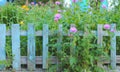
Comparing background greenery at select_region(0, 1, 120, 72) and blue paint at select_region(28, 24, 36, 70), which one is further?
blue paint at select_region(28, 24, 36, 70)

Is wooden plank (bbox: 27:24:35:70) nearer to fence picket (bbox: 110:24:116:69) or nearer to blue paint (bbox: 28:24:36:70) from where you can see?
blue paint (bbox: 28:24:36:70)

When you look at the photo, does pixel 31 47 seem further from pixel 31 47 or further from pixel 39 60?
pixel 39 60

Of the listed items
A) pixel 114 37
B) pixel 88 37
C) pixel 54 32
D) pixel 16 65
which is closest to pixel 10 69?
pixel 16 65

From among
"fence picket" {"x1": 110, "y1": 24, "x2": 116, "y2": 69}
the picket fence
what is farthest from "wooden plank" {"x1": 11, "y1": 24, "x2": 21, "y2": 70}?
"fence picket" {"x1": 110, "y1": 24, "x2": 116, "y2": 69}

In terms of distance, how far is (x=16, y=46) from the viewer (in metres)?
4.86

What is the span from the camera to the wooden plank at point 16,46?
4820 millimetres

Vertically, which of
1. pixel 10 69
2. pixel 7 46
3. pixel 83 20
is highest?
pixel 83 20

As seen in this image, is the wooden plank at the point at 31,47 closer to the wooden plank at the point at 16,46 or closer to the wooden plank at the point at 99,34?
the wooden plank at the point at 16,46

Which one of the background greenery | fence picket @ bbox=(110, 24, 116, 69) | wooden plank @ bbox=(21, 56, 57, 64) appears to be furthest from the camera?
wooden plank @ bbox=(21, 56, 57, 64)

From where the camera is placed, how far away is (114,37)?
4812 millimetres

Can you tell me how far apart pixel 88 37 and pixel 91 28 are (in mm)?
357

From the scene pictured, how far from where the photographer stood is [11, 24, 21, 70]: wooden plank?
482cm

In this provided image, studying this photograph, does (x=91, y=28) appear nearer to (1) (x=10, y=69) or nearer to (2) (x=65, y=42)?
(2) (x=65, y=42)

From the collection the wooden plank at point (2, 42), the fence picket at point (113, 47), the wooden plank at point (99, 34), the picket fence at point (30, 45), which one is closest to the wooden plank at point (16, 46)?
the picket fence at point (30, 45)
